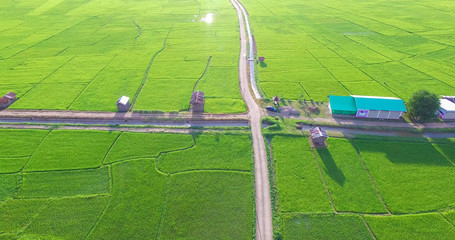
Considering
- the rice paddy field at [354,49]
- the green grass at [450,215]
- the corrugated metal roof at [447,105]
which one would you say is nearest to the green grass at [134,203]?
the rice paddy field at [354,49]

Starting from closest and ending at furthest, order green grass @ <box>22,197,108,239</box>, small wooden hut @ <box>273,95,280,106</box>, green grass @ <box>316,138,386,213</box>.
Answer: green grass @ <box>22,197,108,239</box>, green grass @ <box>316,138,386,213</box>, small wooden hut @ <box>273,95,280,106</box>

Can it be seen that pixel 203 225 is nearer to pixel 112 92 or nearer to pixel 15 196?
pixel 15 196

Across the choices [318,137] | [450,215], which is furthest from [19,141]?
[450,215]

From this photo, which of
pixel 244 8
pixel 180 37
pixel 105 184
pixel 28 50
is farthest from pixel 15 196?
pixel 244 8

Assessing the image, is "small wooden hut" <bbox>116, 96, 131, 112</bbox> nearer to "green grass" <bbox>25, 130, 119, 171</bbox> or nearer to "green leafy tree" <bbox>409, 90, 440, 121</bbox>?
"green grass" <bbox>25, 130, 119, 171</bbox>

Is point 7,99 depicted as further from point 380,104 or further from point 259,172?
point 380,104

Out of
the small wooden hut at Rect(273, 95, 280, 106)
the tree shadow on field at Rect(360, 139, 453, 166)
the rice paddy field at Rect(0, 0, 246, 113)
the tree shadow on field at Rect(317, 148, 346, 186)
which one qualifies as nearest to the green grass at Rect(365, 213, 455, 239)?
the tree shadow on field at Rect(317, 148, 346, 186)
